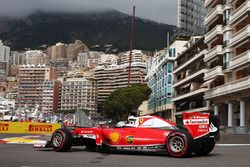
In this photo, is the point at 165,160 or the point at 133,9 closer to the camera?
the point at 165,160

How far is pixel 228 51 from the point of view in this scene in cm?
5103

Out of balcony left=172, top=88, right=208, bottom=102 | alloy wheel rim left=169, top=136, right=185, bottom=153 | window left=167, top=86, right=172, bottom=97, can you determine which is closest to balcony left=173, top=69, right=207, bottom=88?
balcony left=172, top=88, right=208, bottom=102

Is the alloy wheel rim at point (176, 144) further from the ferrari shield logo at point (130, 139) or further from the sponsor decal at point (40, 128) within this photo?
the sponsor decal at point (40, 128)

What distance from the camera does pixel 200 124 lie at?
12.5 m

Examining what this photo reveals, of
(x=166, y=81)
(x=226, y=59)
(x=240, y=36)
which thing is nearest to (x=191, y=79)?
(x=166, y=81)

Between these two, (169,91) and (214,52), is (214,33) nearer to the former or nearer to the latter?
(214,52)

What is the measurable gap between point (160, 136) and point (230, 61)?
39.8 meters

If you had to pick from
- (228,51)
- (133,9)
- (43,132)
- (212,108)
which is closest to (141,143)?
(43,132)

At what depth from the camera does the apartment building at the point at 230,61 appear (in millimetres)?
46000

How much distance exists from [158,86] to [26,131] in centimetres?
7687

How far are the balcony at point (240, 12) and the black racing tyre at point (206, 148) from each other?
34920mm

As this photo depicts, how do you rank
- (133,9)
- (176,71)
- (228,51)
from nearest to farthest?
1. (228,51)
2. (176,71)
3. (133,9)

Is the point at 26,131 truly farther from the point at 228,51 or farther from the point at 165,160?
the point at 228,51

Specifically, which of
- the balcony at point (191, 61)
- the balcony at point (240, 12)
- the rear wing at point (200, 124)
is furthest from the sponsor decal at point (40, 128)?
the balcony at point (191, 61)
